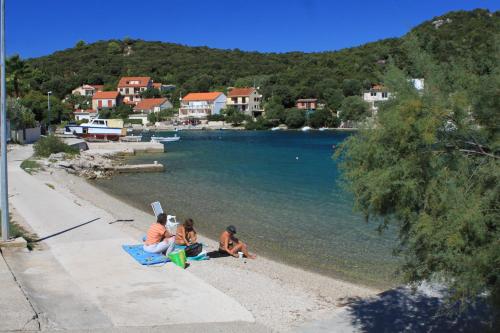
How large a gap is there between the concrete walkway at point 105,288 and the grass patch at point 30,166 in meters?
17.4

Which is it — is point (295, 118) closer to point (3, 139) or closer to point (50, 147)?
point (50, 147)

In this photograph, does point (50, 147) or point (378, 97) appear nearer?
point (378, 97)

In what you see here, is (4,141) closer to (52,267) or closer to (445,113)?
(52,267)

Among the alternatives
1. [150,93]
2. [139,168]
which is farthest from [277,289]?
[150,93]

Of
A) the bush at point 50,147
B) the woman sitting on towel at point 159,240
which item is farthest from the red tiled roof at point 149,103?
the woman sitting on towel at point 159,240

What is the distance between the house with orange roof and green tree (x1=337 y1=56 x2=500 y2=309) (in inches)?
5155

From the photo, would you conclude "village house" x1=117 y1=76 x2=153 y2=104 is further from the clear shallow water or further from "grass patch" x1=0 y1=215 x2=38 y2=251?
"grass patch" x1=0 y1=215 x2=38 y2=251

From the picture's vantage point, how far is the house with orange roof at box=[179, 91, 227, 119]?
136500mm

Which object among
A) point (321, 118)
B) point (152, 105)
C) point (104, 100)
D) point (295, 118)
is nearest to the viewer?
A: point (321, 118)

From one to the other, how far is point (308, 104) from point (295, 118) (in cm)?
835

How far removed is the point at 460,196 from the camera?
217 inches

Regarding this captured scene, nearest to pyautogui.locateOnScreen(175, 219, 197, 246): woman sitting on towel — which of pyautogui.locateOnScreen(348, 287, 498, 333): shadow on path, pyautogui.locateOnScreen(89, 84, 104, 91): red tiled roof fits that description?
pyautogui.locateOnScreen(348, 287, 498, 333): shadow on path

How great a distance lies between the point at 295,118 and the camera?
12150 cm

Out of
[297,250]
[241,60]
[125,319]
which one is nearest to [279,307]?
[125,319]
